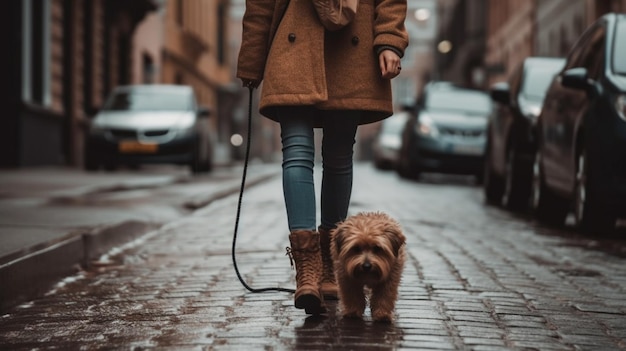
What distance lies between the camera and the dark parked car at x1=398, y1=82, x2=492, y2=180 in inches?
736

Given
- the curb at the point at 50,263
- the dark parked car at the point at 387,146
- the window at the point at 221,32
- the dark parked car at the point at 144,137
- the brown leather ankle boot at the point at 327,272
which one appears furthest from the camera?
the window at the point at 221,32

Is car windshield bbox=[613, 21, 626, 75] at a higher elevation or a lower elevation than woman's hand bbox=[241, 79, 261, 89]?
higher

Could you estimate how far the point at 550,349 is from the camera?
396cm

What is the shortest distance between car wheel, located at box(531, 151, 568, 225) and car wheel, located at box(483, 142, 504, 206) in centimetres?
232

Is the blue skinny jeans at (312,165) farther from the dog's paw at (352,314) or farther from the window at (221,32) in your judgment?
the window at (221,32)

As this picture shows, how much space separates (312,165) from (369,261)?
81 cm

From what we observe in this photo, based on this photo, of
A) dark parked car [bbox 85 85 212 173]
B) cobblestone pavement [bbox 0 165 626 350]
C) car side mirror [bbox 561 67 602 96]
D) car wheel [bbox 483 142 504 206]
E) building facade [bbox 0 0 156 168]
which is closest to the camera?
cobblestone pavement [bbox 0 165 626 350]

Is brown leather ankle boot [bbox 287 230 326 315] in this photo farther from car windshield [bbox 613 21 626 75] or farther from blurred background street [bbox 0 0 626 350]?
car windshield [bbox 613 21 626 75]

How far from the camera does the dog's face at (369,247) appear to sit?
13.5ft

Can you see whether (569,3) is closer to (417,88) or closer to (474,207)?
(474,207)

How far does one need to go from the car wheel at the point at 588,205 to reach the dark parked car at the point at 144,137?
10.9 meters

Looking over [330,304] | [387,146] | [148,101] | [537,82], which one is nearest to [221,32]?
[387,146]

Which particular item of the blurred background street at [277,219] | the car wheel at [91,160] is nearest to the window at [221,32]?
the blurred background street at [277,219]

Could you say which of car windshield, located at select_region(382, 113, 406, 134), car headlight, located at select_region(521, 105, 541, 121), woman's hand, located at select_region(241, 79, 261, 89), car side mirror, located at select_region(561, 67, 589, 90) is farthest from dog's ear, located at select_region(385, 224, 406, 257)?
car windshield, located at select_region(382, 113, 406, 134)
